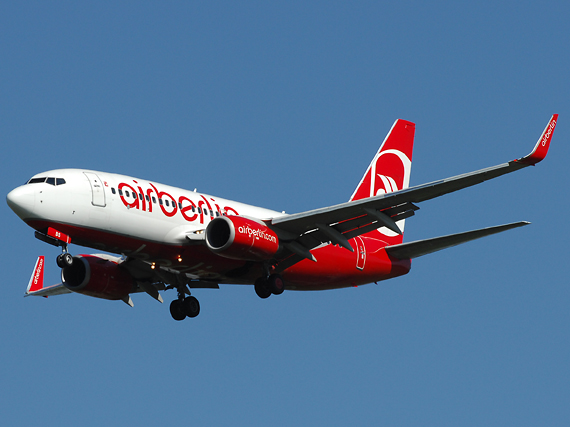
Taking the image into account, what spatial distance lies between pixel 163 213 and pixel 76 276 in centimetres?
683

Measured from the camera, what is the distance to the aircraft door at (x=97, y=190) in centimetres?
3052

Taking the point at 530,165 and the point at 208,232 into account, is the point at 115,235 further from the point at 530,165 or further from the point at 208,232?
the point at 530,165

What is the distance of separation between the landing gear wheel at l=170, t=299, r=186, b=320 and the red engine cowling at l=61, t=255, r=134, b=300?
7.79ft

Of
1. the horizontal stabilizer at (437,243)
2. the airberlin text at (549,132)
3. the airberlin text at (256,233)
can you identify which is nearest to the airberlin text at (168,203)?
the airberlin text at (256,233)

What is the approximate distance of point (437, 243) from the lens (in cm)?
3584

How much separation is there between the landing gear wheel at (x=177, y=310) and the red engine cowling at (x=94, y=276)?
237 cm

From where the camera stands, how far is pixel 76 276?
36.4 m

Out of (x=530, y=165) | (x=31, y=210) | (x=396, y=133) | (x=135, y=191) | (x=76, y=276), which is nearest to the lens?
(x=530, y=165)

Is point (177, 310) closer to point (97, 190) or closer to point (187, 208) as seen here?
point (187, 208)

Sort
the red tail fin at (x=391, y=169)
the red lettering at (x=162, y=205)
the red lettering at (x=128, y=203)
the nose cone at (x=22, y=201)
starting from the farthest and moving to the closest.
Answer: the red tail fin at (x=391, y=169) < the red lettering at (x=162, y=205) < the red lettering at (x=128, y=203) < the nose cone at (x=22, y=201)

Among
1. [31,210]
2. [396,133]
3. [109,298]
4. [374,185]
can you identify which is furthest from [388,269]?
[31,210]

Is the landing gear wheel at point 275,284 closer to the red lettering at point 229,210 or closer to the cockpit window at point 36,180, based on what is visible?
the red lettering at point 229,210

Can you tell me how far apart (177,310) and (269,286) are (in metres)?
4.98

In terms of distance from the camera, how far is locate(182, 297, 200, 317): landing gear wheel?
36.8 m
